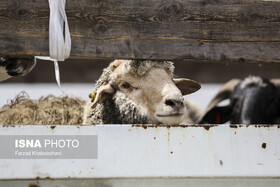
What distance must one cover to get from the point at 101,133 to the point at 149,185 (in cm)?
34

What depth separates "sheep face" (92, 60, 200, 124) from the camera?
324 cm

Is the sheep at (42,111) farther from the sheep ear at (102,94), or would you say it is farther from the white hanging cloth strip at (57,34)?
the white hanging cloth strip at (57,34)

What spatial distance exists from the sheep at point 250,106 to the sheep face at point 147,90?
349 centimetres

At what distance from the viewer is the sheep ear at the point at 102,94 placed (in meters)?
3.66

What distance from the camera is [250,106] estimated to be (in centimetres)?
739

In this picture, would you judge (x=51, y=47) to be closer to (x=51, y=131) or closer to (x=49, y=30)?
(x=49, y=30)

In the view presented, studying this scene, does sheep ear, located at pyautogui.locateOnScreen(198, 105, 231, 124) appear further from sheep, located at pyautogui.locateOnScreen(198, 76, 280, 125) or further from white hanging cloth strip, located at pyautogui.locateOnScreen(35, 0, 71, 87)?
white hanging cloth strip, located at pyautogui.locateOnScreen(35, 0, 71, 87)

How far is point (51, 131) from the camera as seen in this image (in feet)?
7.99

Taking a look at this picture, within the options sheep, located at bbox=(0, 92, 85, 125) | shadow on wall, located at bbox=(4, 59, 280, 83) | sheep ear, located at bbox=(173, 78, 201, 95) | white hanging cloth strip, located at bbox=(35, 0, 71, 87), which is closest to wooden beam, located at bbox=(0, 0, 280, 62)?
white hanging cloth strip, located at bbox=(35, 0, 71, 87)

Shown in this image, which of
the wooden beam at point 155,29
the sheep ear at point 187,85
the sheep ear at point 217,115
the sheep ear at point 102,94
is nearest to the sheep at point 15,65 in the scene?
the wooden beam at point 155,29

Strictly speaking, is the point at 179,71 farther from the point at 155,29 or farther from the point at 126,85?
the point at 155,29

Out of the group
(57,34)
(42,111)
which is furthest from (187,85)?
(57,34)

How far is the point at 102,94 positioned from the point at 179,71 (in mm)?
5433

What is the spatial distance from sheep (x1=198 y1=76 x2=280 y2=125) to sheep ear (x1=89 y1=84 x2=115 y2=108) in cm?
348
